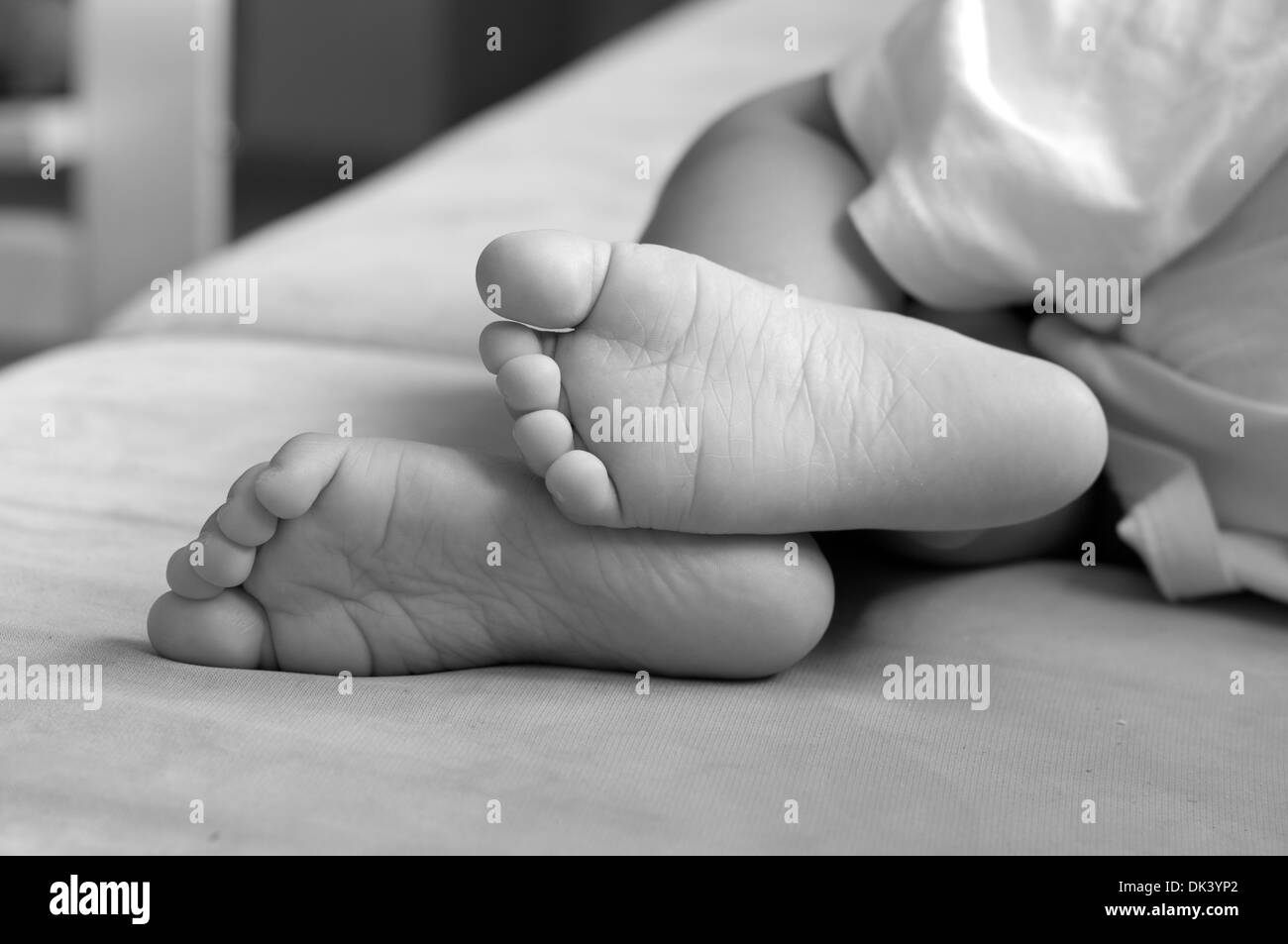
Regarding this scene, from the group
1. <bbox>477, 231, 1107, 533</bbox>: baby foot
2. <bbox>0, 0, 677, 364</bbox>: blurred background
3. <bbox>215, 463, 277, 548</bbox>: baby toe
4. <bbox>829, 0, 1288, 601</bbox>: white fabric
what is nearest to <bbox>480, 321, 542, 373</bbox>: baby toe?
<bbox>477, 231, 1107, 533</bbox>: baby foot

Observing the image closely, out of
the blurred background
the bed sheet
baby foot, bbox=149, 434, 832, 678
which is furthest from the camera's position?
the blurred background

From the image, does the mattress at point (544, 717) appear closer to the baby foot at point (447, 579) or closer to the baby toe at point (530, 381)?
the baby foot at point (447, 579)

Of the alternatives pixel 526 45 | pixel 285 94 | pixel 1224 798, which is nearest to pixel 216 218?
pixel 285 94

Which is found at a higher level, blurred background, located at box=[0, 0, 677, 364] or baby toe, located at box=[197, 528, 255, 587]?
blurred background, located at box=[0, 0, 677, 364]

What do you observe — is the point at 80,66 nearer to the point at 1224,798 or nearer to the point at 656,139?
the point at 656,139

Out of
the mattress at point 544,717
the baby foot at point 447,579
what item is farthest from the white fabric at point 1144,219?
the baby foot at point 447,579

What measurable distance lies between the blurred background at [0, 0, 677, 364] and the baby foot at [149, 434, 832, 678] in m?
1.88

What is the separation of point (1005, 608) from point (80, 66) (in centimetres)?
214

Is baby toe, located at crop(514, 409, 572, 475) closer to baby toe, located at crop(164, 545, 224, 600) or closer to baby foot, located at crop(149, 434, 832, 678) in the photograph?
baby foot, located at crop(149, 434, 832, 678)

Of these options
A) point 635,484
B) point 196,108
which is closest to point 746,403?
point 635,484

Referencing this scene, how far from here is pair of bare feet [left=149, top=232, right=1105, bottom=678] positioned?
22.6 inches

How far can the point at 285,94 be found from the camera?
4.03 m

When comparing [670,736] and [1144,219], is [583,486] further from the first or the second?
[1144,219]
